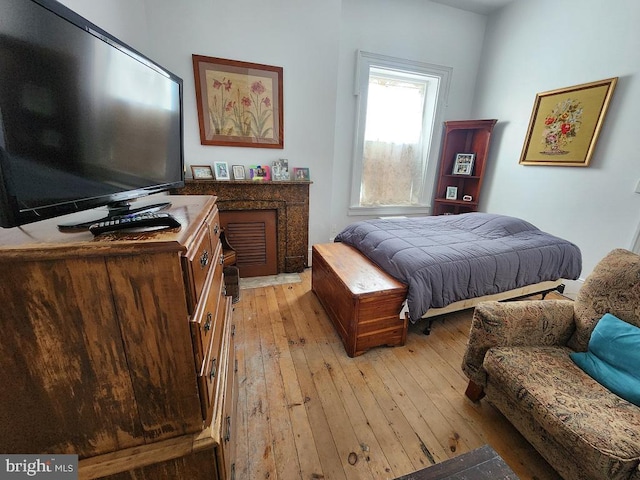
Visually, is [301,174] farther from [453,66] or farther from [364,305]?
[453,66]

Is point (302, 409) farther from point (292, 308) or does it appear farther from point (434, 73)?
point (434, 73)

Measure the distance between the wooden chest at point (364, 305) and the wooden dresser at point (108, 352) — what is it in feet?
3.72

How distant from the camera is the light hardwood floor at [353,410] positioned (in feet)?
4.05

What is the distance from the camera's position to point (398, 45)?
3.22 metres

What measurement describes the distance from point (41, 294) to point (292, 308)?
1946mm

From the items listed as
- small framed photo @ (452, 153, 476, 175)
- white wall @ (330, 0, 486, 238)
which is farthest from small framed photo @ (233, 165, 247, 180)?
small framed photo @ (452, 153, 476, 175)

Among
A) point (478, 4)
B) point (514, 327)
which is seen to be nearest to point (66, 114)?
point (514, 327)

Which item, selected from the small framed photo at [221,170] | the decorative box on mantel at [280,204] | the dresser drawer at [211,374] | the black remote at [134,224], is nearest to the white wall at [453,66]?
the small framed photo at [221,170]

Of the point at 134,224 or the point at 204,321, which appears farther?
the point at 204,321

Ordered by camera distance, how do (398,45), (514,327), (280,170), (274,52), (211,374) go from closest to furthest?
(211,374) < (514,327) < (274,52) < (280,170) < (398,45)

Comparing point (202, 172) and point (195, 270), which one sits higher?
point (202, 172)

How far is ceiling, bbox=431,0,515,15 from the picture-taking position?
3211 mm

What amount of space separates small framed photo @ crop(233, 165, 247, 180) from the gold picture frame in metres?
3.32

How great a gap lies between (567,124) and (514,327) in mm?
2641
